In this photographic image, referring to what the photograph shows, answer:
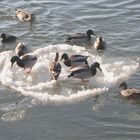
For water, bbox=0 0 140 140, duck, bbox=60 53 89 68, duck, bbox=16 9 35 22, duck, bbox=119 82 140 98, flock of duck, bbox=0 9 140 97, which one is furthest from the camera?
duck, bbox=16 9 35 22

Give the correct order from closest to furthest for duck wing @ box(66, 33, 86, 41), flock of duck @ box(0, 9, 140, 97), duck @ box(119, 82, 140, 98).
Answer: duck @ box(119, 82, 140, 98) → flock of duck @ box(0, 9, 140, 97) → duck wing @ box(66, 33, 86, 41)

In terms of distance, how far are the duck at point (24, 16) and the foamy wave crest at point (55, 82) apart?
318 cm

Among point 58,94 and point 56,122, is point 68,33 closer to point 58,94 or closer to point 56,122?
point 58,94

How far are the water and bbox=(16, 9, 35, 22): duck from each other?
23 cm

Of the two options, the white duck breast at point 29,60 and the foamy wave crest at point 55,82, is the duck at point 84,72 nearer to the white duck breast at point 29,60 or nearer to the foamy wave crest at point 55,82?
the foamy wave crest at point 55,82

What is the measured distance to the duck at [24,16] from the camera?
731 inches

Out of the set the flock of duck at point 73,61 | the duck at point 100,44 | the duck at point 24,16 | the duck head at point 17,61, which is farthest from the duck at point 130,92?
the duck at point 24,16

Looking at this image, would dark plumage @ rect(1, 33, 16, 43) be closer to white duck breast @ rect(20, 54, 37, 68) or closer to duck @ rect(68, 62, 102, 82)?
white duck breast @ rect(20, 54, 37, 68)

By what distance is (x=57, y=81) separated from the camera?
13664 millimetres

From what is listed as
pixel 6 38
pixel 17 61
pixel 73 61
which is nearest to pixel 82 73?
pixel 73 61

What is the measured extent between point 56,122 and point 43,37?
240 inches

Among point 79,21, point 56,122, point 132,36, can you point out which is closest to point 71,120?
point 56,122

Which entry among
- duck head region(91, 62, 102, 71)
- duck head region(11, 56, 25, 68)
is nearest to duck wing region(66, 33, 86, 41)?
duck head region(11, 56, 25, 68)

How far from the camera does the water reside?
11102 millimetres
